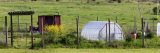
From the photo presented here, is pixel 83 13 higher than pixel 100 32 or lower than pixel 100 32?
higher

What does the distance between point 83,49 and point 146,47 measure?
3475mm

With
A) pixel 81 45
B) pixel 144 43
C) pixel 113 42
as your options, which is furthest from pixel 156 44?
pixel 81 45

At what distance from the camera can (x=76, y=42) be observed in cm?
2697

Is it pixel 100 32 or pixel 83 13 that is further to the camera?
pixel 83 13

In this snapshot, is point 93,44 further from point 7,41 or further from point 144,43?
point 7,41

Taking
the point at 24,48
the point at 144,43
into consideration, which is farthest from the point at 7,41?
the point at 144,43

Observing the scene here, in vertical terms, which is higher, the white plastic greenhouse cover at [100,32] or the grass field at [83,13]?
the grass field at [83,13]

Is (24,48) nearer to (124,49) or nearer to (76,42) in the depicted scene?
(76,42)

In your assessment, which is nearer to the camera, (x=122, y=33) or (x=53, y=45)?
(x=53, y=45)

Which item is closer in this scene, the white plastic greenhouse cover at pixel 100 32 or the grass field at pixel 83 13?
the white plastic greenhouse cover at pixel 100 32

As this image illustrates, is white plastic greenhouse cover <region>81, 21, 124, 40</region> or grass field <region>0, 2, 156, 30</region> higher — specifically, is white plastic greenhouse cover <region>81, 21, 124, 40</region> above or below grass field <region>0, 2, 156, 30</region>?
below

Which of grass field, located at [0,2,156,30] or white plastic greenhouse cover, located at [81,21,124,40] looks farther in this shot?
grass field, located at [0,2,156,30]

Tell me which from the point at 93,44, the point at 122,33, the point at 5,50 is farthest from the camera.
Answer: the point at 122,33

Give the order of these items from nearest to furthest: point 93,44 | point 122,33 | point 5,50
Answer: point 5,50 → point 93,44 → point 122,33
